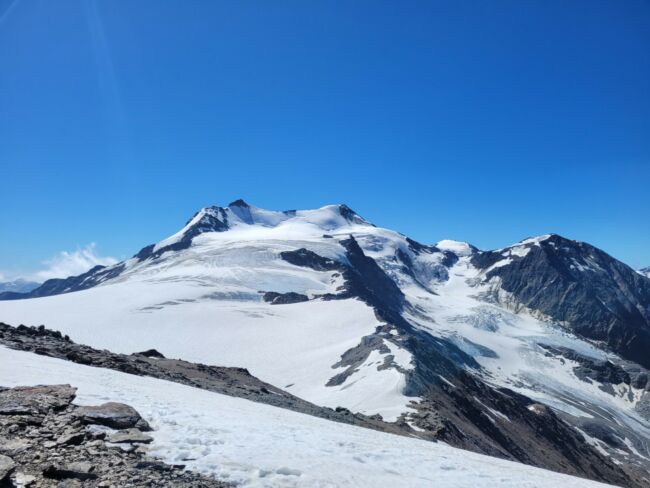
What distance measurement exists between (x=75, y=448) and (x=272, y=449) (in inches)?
183

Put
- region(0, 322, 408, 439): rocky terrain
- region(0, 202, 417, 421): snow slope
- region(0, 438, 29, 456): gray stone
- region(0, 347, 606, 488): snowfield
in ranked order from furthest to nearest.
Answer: region(0, 202, 417, 421): snow slope
region(0, 322, 408, 439): rocky terrain
region(0, 347, 606, 488): snowfield
region(0, 438, 29, 456): gray stone

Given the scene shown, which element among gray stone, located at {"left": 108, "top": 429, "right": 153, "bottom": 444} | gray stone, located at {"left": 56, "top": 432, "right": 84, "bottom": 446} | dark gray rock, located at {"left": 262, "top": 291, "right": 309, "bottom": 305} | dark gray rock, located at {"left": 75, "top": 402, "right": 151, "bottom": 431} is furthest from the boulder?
dark gray rock, located at {"left": 262, "top": 291, "right": 309, "bottom": 305}

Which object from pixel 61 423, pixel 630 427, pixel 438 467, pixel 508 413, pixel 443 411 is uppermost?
pixel 61 423

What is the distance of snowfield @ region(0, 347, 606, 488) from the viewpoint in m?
11.5

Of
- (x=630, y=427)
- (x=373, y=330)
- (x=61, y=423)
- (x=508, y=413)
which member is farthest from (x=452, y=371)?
(x=630, y=427)

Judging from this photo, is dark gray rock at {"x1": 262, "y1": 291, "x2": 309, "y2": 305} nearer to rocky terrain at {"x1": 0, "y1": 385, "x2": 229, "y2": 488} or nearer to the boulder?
the boulder

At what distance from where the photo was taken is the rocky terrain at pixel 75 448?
9.62 metres

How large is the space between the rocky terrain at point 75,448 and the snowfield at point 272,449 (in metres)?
0.60

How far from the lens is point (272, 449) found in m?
12.9

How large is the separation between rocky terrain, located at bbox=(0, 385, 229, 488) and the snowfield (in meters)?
0.60

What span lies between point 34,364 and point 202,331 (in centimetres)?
9035

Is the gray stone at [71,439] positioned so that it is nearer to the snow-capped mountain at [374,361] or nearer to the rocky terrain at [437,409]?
the rocky terrain at [437,409]

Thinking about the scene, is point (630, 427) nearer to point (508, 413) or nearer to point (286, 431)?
point (508, 413)

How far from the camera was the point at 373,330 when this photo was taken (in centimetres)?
8931
